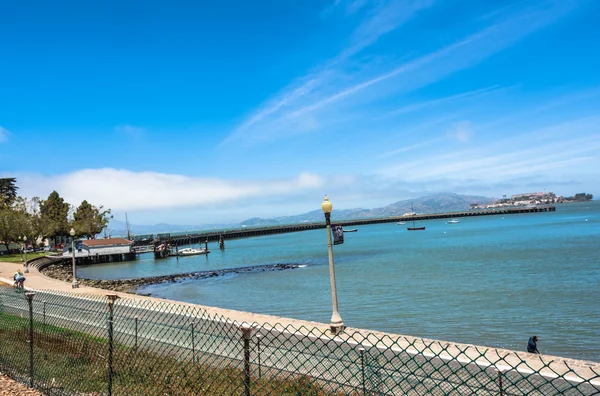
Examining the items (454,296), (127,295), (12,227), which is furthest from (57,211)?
(454,296)

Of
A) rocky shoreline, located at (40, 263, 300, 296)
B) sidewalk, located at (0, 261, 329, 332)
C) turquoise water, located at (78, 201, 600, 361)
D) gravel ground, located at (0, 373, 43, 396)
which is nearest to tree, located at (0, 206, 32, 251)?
rocky shoreline, located at (40, 263, 300, 296)

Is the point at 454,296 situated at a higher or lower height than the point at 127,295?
lower

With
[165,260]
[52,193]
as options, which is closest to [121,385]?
[165,260]

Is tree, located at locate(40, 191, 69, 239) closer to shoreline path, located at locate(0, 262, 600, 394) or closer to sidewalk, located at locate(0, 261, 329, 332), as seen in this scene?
sidewalk, located at locate(0, 261, 329, 332)

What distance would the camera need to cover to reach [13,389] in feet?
23.4

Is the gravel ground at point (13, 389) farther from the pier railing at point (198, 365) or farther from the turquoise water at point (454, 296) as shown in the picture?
the turquoise water at point (454, 296)

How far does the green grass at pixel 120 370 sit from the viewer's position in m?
5.82

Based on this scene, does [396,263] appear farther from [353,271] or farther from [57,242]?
[57,242]

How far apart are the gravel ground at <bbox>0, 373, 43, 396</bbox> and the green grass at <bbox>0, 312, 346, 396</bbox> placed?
16 centimetres

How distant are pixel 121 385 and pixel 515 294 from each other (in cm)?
2734

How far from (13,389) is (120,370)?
1871mm

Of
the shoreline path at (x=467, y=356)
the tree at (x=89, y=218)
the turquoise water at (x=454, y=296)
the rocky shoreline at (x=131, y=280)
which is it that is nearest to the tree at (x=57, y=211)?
the tree at (x=89, y=218)

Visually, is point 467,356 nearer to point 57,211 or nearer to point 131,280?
point 131,280

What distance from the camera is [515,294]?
28406mm
